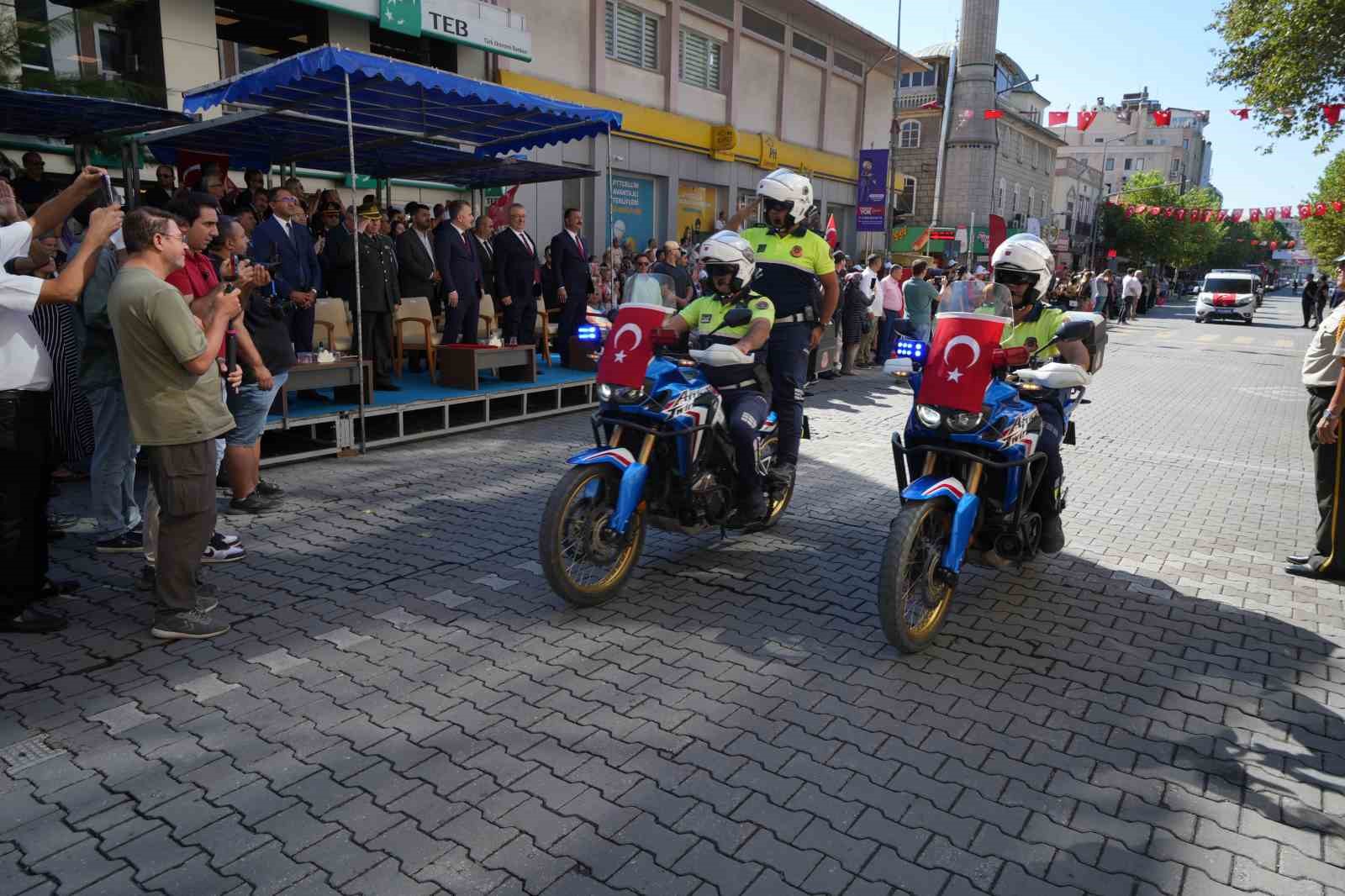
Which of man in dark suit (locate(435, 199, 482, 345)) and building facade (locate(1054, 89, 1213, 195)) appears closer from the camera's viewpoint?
man in dark suit (locate(435, 199, 482, 345))

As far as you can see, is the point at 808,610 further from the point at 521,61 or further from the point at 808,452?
the point at 521,61

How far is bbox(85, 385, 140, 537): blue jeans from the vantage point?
16.7 feet

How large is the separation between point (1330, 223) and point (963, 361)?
4678 cm

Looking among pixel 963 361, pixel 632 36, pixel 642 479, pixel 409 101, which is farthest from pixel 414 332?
pixel 632 36

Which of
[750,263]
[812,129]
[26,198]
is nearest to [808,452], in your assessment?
[750,263]

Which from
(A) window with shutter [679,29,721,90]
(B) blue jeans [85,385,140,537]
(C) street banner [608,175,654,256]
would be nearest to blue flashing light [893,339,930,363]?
(B) blue jeans [85,385,140,537]

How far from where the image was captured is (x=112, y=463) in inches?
204

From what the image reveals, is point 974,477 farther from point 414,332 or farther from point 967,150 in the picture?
point 967,150

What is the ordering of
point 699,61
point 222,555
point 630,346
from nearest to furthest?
point 630,346 < point 222,555 < point 699,61

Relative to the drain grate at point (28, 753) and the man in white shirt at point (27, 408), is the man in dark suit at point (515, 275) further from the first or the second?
the drain grate at point (28, 753)

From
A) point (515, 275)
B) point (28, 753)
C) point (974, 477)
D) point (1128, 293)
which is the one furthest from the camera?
point (1128, 293)

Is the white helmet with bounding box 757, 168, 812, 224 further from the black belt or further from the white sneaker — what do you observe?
the white sneaker

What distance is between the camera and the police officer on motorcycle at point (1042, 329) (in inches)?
184

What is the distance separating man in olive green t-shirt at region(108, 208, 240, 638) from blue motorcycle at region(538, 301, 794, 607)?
1.59 m
